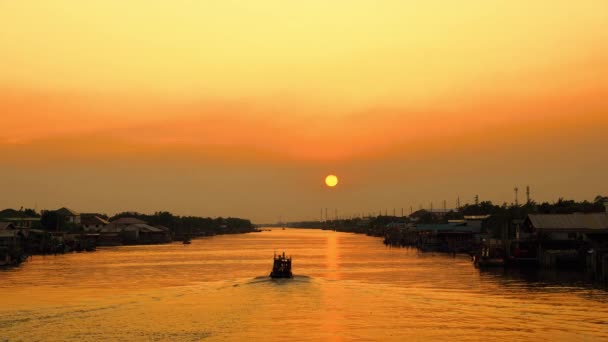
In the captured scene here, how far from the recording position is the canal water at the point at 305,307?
1502 inches

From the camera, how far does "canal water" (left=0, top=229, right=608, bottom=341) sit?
38156 millimetres

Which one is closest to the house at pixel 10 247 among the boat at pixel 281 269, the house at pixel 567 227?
the boat at pixel 281 269

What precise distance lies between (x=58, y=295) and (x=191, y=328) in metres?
20.6

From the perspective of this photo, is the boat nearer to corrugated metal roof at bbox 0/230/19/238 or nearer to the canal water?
the canal water

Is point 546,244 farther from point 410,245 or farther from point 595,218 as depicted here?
point 410,245

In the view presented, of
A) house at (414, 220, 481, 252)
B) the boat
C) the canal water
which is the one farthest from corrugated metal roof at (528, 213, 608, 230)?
house at (414, 220, 481, 252)

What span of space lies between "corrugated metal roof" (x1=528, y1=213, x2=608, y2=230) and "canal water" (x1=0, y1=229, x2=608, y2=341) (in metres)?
12.2

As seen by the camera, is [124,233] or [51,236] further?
[124,233]

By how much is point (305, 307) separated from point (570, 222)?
48.4 meters

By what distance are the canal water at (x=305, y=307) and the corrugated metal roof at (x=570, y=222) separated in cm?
1217

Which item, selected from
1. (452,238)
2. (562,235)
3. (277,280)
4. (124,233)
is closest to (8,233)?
(124,233)

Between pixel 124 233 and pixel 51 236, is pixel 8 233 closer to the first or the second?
pixel 51 236

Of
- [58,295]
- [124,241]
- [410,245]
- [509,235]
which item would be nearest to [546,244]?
[509,235]

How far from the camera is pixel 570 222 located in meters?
82.8
